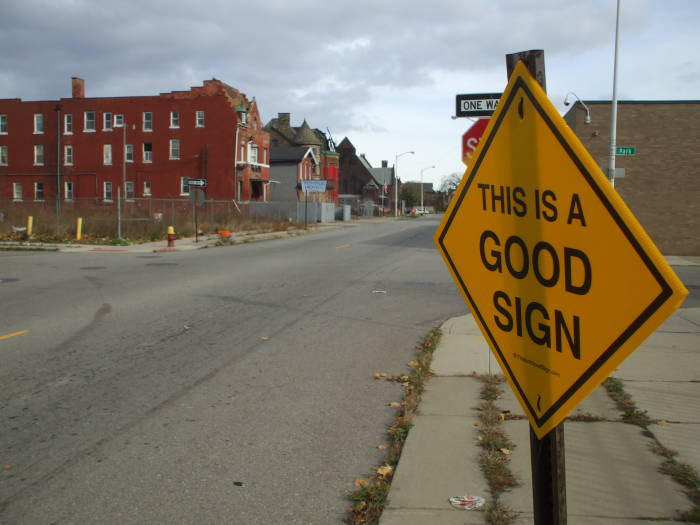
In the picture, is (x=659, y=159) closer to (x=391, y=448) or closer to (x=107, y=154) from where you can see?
(x=391, y=448)

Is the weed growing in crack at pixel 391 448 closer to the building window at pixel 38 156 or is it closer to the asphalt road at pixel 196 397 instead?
the asphalt road at pixel 196 397

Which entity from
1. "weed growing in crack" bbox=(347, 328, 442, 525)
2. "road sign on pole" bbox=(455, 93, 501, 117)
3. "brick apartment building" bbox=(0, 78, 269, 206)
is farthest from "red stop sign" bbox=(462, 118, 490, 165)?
"brick apartment building" bbox=(0, 78, 269, 206)

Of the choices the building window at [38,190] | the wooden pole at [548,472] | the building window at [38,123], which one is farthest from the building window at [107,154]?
the wooden pole at [548,472]

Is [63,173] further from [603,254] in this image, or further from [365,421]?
[603,254]

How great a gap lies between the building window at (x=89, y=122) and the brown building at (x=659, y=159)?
41.4 metres

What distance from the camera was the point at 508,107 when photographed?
7.47 ft

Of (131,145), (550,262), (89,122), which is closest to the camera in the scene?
(550,262)

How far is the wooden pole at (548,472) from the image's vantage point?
7.21 feet

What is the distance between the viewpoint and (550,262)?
83.4 inches

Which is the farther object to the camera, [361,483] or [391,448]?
[391,448]

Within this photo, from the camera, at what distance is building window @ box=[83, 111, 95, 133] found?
5359 centimetres

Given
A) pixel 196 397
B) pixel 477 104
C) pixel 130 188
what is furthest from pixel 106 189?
pixel 196 397

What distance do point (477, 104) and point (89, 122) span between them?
172ft

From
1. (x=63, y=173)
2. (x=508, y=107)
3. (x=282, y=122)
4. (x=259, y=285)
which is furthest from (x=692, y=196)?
(x=282, y=122)
